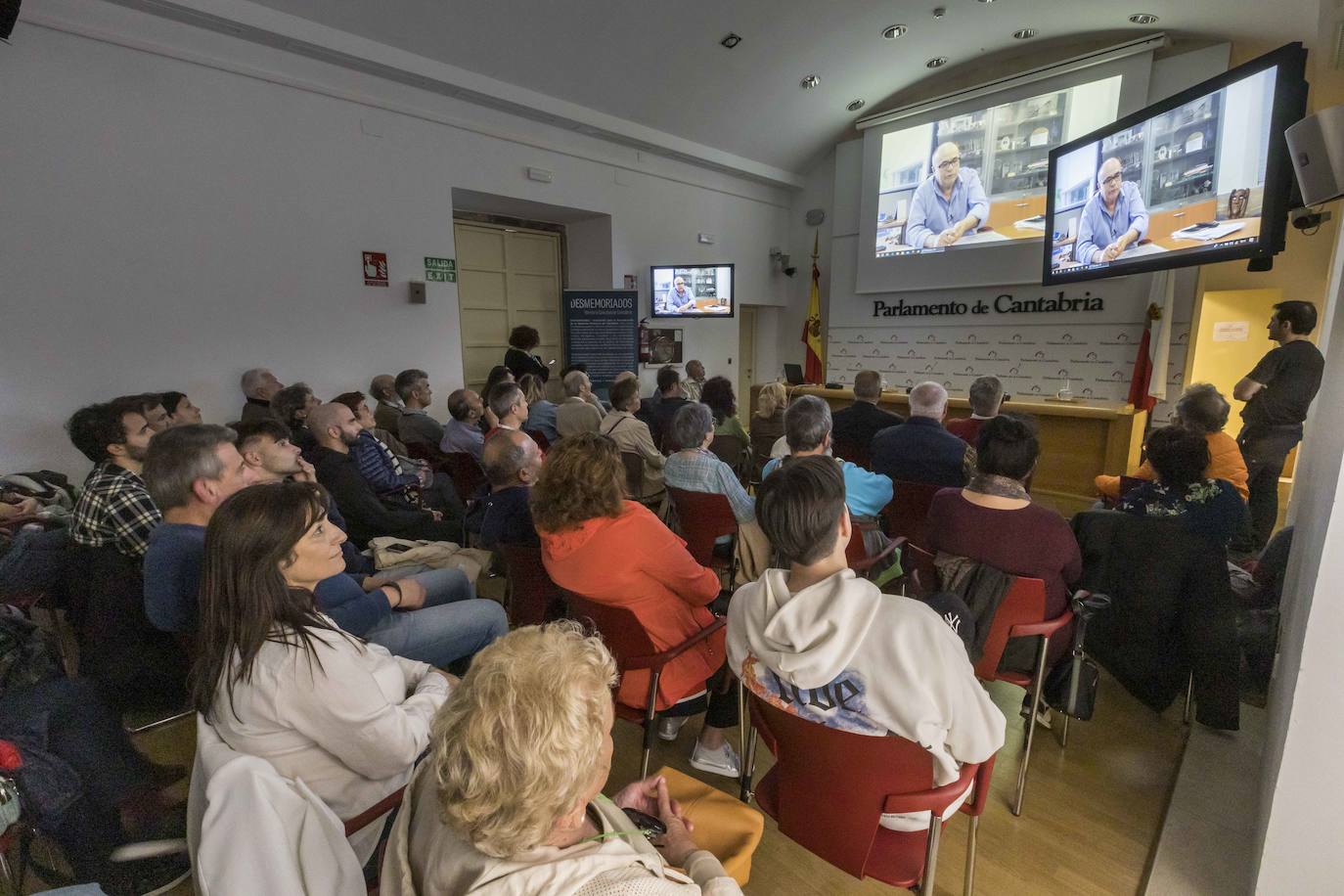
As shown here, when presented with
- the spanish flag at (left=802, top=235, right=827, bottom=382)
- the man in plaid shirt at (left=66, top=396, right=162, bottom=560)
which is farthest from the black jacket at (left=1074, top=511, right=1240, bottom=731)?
the spanish flag at (left=802, top=235, right=827, bottom=382)

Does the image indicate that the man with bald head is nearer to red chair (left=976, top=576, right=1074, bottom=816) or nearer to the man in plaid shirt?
the man in plaid shirt

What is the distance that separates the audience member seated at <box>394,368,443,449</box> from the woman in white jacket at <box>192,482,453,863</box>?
116 inches

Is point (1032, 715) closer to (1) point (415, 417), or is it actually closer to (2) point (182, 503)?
(2) point (182, 503)

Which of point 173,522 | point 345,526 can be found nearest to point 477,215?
point 345,526

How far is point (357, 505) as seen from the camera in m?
2.91

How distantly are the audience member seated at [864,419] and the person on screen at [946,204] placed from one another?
174 inches

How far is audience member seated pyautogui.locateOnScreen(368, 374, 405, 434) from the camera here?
4.47 metres

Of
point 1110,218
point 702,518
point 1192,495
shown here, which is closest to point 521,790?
point 702,518

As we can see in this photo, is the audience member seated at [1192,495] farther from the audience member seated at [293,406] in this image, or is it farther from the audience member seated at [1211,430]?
the audience member seated at [293,406]

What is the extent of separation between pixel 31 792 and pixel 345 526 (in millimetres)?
1700

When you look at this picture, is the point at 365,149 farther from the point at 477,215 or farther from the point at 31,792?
the point at 31,792

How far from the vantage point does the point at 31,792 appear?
3.87ft

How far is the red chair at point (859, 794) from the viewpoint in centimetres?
114

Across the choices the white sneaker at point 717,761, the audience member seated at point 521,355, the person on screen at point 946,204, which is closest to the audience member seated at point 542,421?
the audience member seated at point 521,355
